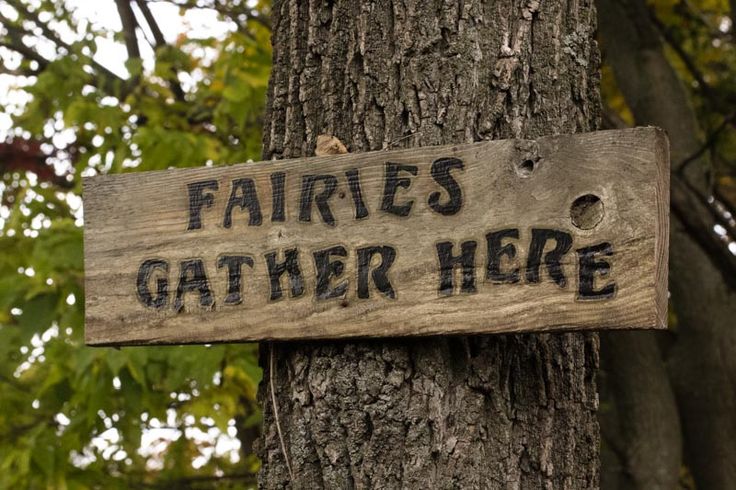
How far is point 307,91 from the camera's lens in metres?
1.74

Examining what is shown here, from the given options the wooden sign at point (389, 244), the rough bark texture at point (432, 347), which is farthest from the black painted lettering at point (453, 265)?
the rough bark texture at point (432, 347)

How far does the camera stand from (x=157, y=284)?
1660 millimetres

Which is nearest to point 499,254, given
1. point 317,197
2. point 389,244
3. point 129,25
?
point 389,244

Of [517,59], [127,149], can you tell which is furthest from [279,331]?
[127,149]

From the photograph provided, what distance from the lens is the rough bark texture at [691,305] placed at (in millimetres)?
4719

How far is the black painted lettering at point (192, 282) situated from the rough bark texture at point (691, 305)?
336 centimetres

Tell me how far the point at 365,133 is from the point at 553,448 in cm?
59

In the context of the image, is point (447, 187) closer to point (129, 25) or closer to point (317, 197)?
point (317, 197)

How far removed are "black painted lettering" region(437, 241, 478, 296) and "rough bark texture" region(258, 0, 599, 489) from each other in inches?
4.3

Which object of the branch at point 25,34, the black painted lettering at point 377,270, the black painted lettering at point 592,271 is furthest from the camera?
the branch at point 25,34

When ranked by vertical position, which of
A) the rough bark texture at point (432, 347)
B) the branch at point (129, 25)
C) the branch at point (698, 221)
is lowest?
the rough bark texture at point (432, 347)

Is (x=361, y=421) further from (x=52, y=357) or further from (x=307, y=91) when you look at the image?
(x=52, y=357)

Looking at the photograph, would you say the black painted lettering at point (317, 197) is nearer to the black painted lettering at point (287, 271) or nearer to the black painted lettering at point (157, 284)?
the black painted lettering at point (287, 271)

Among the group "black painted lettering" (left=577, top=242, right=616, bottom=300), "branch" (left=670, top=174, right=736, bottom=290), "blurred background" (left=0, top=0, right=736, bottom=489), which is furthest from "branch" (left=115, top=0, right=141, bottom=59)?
"black painted lettering" (left=577, top=242, right=616, bottom=300)
